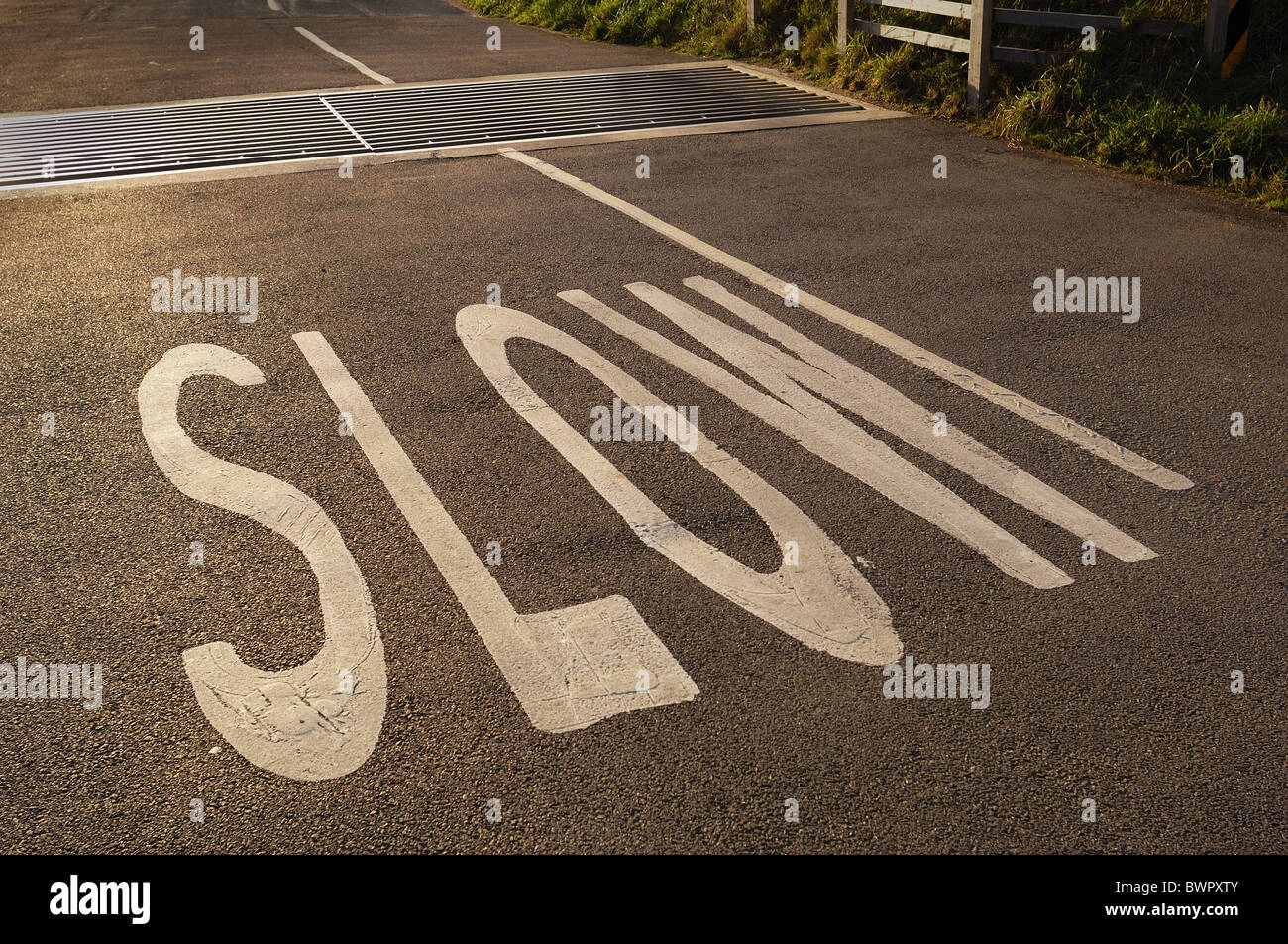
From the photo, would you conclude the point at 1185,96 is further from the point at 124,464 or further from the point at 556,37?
the point at 556,37

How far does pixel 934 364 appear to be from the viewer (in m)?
5.74

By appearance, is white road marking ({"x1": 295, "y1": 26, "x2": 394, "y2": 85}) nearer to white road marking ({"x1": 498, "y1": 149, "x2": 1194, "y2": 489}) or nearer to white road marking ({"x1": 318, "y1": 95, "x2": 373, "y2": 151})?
white road marking ({"x1": 318, "y1": 95, "x2": 373, "y2": 151})

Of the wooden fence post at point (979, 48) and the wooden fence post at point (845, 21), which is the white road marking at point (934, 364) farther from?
the wooden fence post at point (845, 21)

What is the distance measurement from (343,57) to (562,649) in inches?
583

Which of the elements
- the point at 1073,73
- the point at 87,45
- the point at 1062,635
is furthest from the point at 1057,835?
the point at 87,45

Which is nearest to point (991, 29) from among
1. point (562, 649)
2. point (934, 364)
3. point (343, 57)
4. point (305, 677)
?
point (934, 364)

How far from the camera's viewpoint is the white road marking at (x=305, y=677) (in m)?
3.24

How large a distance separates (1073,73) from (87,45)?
597 inches

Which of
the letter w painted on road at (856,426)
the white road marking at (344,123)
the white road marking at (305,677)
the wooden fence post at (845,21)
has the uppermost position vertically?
the wooden fence post at (845,21)

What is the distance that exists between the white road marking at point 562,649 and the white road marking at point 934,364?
2386mm

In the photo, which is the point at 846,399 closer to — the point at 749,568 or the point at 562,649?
the point at 749,568

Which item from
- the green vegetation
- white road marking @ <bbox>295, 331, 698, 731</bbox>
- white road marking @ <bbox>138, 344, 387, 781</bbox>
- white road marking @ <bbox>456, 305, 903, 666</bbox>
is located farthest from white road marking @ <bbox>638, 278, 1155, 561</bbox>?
the green vegetation

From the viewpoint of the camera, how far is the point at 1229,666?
11.5 ft

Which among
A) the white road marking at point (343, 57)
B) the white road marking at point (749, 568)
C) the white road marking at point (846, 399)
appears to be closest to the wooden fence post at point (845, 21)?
the white road marking at point (343, 57)
